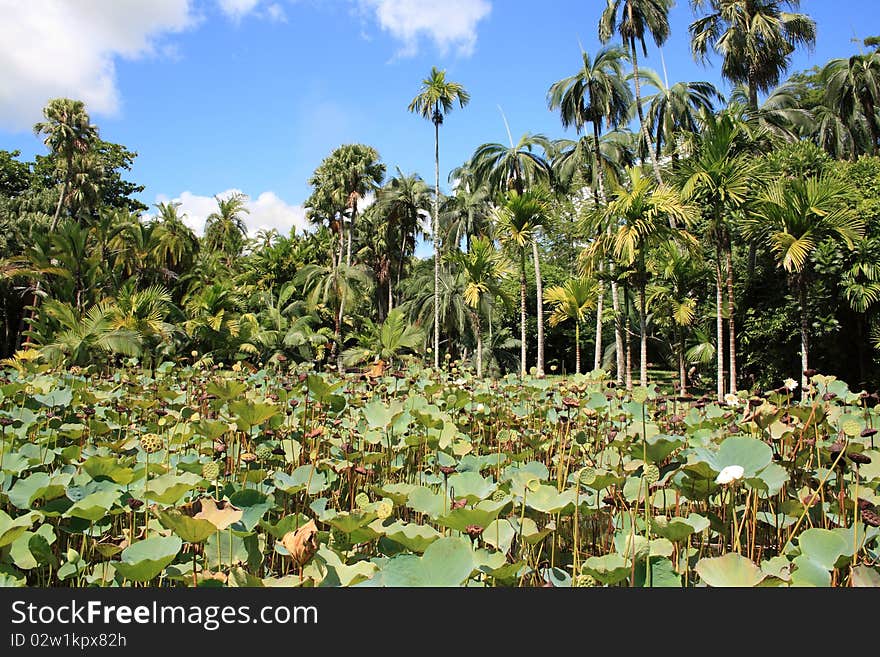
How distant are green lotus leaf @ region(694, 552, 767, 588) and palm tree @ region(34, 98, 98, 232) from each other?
23.4m

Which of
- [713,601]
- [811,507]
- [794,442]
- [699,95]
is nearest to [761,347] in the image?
[699,95]

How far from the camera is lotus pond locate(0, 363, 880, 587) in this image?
1.48 m

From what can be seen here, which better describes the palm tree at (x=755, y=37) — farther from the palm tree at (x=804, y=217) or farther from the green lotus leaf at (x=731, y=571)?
the green lotus leaf at (x=731, y=571)

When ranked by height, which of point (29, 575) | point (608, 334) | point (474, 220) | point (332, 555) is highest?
point (474, 220)

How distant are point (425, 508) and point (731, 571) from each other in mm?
845

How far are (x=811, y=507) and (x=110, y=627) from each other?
2134 millimetres

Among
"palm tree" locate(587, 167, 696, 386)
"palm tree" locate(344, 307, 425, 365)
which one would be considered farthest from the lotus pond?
"palm tree" locate(344, 307, 425, 365)

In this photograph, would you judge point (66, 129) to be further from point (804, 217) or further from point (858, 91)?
point (858, 91)

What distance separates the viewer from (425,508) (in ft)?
5.91

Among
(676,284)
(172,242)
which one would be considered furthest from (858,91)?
(172,242)

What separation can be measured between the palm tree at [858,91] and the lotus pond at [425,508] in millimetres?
21116

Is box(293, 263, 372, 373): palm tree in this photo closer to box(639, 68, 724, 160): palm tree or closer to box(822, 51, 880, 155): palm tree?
box(639, 68, 724, 160): palm tree

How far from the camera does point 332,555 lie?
154cm

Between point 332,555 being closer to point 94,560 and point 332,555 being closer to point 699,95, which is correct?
point 94,560
